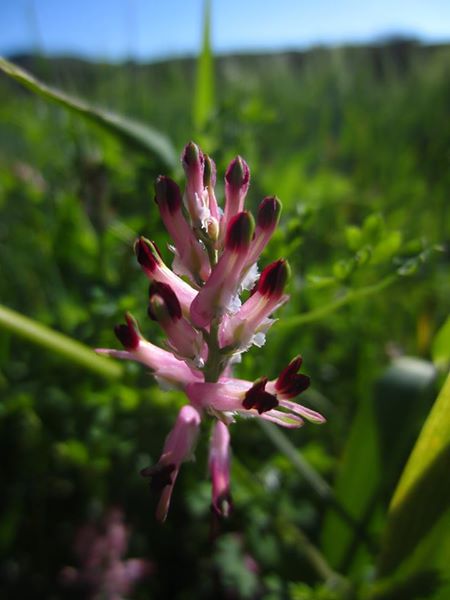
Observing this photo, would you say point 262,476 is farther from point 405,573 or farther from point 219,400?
point 219,400

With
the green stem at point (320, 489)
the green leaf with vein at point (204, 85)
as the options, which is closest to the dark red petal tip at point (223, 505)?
the green stem at point (320, 489)

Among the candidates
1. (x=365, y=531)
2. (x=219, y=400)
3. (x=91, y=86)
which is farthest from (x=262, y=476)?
(x=91, y=86)

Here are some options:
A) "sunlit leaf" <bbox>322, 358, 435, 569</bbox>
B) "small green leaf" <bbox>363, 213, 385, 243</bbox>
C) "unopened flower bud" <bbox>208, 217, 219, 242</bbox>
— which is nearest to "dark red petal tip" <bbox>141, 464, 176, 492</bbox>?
"unopened flower bud" <bbox>208, 217, 219, 242</bbox>

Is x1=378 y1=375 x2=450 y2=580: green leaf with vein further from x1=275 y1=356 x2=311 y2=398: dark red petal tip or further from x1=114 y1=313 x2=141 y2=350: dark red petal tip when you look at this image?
x1=114 y1=313 x2=141 y2=350: dark red petal tip

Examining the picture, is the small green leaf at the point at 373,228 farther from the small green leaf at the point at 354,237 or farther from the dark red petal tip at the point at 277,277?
the dark red petal tip at the point at 277,277

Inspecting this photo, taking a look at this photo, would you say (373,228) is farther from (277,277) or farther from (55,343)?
(55,343)

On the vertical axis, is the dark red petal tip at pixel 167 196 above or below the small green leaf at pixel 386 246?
above

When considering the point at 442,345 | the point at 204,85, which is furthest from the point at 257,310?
the point at 204,85
